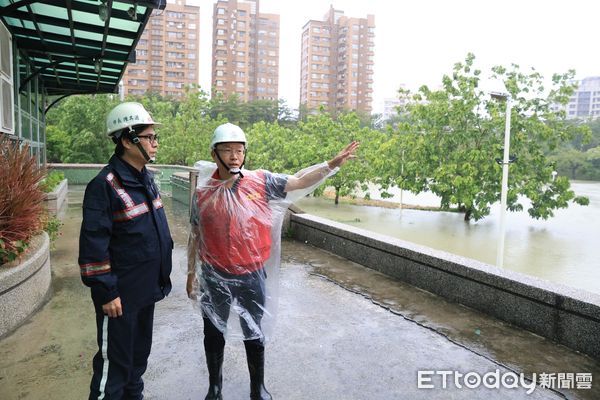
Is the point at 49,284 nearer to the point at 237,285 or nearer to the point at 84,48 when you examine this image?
the point at 237,285

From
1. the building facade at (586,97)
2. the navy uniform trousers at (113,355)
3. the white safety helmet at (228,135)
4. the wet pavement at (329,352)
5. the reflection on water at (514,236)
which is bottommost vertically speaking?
the reflection on water at (514,236)

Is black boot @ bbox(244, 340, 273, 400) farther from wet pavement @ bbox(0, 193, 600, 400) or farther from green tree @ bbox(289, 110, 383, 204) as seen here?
green tree @ bbox(289, 110, 383, 204)

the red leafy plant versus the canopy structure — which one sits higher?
the canopy structure

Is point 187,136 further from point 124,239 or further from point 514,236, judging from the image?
point 124,239

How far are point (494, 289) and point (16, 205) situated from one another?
4451 mm

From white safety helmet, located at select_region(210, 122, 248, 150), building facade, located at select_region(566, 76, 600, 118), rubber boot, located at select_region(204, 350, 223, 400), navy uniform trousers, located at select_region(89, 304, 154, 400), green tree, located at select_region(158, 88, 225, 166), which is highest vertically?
building facade, located at select_region(566, 76, 600, 118)

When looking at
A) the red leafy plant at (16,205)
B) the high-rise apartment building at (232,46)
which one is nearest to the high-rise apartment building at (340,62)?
the high-rise apartment building at (232,46)

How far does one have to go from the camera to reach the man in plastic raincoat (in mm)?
2566

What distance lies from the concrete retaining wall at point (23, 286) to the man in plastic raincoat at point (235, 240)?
1.82 m

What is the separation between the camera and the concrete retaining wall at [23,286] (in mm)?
3500

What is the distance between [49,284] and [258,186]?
322 centimetres

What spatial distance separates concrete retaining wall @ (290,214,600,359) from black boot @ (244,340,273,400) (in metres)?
2.46

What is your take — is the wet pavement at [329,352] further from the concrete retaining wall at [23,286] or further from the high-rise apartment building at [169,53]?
the high-rise apartment building at [169,53]

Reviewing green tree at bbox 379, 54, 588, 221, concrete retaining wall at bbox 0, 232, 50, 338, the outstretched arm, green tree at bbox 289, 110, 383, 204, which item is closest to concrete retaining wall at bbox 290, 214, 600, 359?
the outstretched arm
